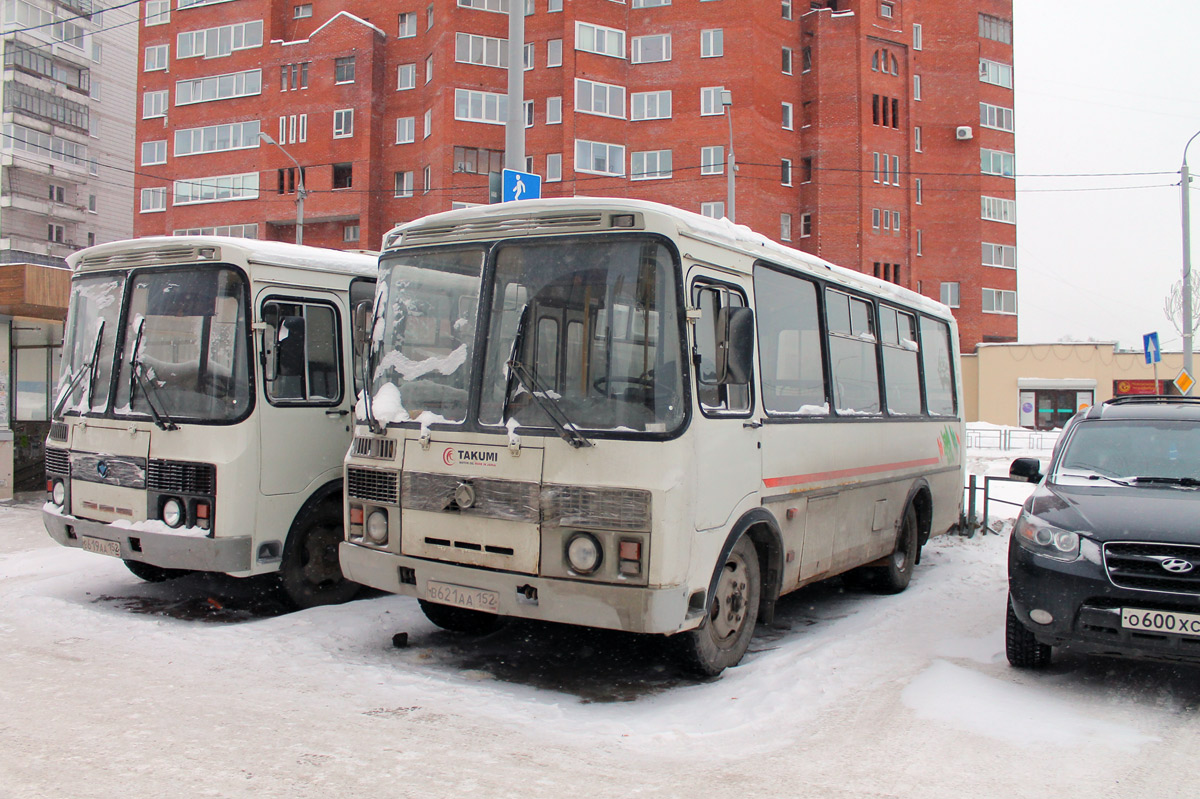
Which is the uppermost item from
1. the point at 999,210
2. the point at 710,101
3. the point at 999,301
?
the point at 710,101

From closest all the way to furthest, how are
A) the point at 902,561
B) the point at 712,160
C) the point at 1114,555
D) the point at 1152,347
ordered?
1. the point at 1114,555
2. the point at 902,561
3. the point at 1152,347
4. the point at 712,160

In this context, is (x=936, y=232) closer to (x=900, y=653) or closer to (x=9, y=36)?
(x=900, y=653)

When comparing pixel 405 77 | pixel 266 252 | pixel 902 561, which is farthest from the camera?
pixel 405 77

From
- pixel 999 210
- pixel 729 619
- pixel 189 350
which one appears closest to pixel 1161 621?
pixel 729 619

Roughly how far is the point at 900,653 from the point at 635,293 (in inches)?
136

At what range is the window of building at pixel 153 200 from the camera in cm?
5197

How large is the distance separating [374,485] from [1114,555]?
4665 mm

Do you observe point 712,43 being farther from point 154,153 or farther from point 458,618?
point 458,618

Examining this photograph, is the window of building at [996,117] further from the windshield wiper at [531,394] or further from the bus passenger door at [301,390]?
the windshield wiper at [531,394]

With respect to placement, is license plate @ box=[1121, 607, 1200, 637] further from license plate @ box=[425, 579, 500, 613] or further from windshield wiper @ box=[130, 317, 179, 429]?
windshield wiper @ box=[130, 317, 179, 429]

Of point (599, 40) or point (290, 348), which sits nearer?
point (290, 348)

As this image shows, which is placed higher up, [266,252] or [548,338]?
[266,252]

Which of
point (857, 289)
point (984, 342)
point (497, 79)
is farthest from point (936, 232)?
point (857, 289)

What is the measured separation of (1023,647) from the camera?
6.40 m
